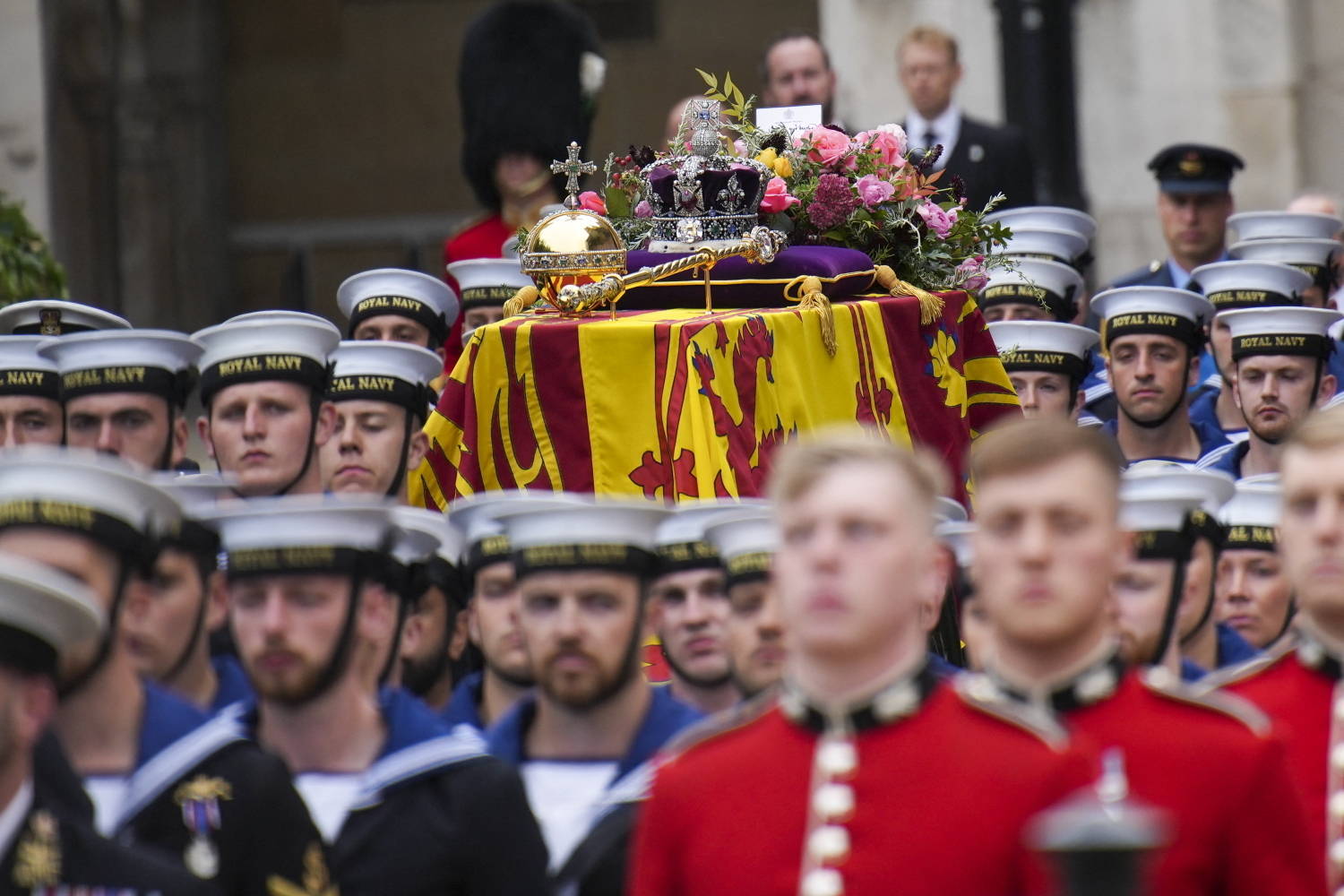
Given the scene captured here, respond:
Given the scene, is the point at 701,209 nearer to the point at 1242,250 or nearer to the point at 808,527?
the point at 1242,250

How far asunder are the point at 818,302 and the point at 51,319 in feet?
8.18

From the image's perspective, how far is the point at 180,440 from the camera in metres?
7.43

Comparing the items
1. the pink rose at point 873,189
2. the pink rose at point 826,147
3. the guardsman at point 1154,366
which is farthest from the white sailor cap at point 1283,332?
the pink rose at point 826,147

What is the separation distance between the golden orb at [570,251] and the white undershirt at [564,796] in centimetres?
286

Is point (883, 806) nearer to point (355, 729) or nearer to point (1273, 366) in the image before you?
point (355, 729)

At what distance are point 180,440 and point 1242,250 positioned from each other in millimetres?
4392

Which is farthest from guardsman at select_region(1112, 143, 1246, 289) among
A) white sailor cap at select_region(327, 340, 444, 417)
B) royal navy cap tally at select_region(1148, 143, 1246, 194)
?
white sailor cap at select_region(327, 340, 444, 417)

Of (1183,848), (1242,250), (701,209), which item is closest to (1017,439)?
(1183,848)

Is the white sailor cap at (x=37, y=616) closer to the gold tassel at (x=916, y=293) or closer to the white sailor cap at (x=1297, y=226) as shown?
the gold tassel at (x=916, y=293)

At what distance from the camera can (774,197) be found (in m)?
8.50

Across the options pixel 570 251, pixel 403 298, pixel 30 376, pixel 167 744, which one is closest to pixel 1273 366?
pixel 570 251

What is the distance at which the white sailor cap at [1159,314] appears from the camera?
28.5 feet

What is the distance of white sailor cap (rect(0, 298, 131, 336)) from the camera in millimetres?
8617

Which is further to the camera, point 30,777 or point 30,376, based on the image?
point 30,376
